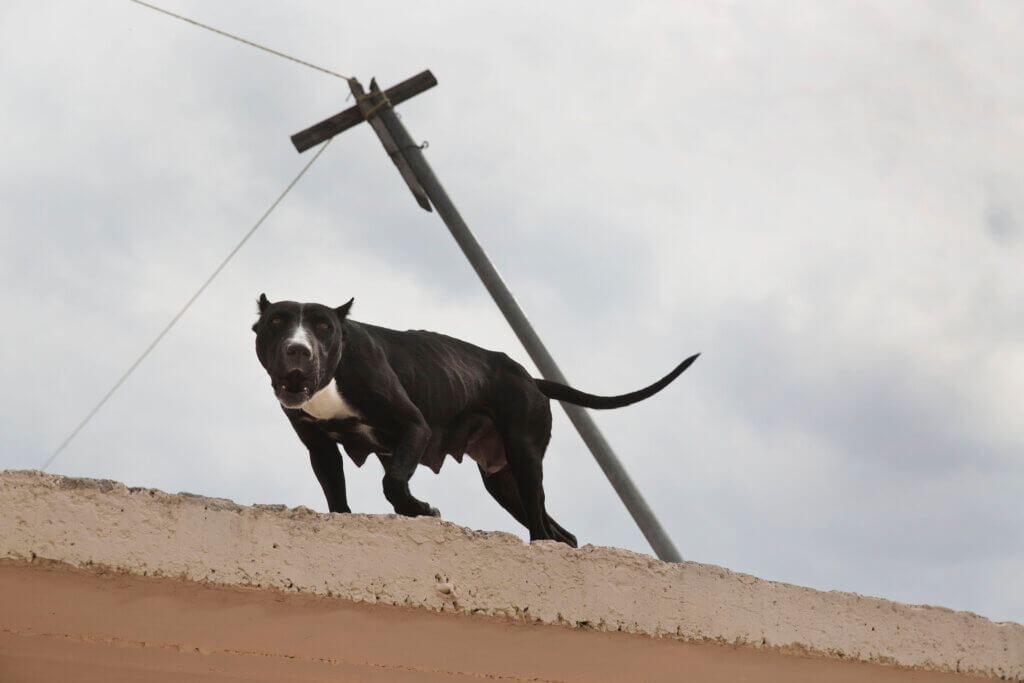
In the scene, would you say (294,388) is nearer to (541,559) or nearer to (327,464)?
(327,464)

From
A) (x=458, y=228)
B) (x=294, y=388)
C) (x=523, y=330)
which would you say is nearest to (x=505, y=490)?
(x=294, y=388)

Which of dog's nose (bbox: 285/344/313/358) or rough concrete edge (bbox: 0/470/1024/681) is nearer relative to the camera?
rough concrete edge (bbox: 0/470/1024/681)

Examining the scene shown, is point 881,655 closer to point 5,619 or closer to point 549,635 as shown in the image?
point 549,635

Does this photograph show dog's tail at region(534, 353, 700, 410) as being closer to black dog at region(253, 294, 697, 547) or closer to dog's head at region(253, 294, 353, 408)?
black dog at region(253, 294, 697, 547)

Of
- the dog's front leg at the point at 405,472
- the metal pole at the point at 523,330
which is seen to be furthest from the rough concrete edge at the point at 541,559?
the metal pole at the point at 523,330

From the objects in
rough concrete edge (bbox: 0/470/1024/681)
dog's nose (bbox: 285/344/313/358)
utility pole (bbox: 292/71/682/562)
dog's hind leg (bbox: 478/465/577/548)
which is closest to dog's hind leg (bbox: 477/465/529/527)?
dog's hind leg (bbox: 478/465/577/548)

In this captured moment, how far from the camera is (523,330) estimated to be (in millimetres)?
6719

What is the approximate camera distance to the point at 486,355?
4.07 m

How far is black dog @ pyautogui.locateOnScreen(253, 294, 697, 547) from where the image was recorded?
343 cm

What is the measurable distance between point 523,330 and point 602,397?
2414mm

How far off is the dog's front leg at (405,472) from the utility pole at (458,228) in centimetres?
276

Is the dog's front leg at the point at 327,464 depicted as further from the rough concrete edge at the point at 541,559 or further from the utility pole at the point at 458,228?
the utility pole at the point at 458,228

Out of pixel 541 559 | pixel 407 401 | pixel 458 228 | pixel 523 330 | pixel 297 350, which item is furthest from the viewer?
pixel 458 228

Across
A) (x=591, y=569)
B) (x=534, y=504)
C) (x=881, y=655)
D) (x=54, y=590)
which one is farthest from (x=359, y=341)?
(x=881, y=655)
